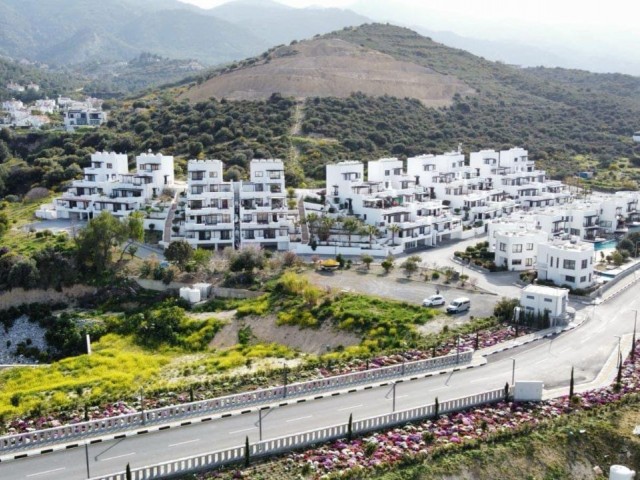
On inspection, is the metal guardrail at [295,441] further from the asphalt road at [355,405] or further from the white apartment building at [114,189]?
the white apartment building at [114,189]

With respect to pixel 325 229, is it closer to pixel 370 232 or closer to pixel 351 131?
pixel 370 232

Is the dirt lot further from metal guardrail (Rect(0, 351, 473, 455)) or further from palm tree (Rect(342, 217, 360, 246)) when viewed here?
palm tree (Rect(342, 217, 360, 246))

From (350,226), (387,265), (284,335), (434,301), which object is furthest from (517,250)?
(284,335)

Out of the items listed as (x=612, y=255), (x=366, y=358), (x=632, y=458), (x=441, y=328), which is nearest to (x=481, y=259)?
(x=612, y=255)

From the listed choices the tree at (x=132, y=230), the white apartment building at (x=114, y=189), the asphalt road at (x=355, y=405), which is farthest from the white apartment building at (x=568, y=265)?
the white apartment building at (x=114, y=189)

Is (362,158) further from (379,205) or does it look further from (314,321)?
(314,321)

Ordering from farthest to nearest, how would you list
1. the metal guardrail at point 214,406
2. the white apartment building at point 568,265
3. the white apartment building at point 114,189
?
the white apartment building at point 114,189
the white apartment building at point 568,265
the metal guardrail at point 214,406
